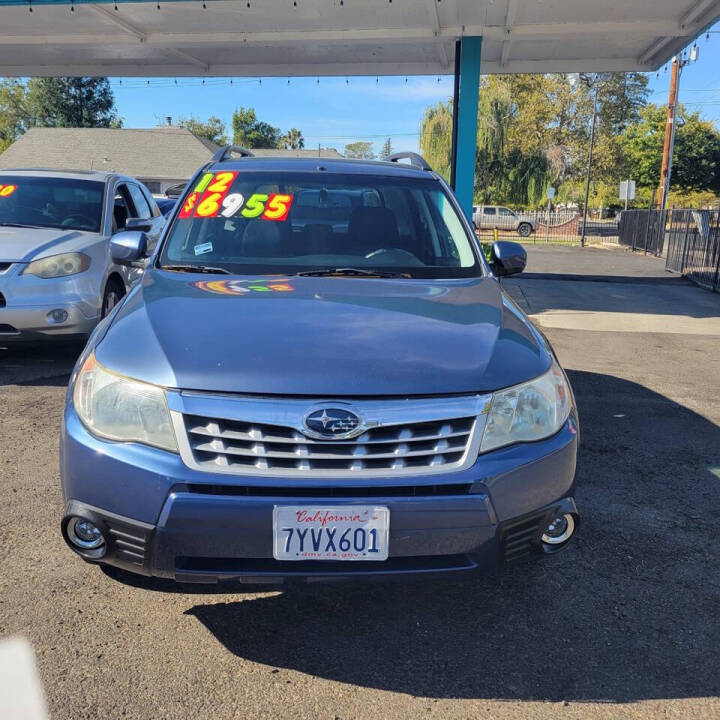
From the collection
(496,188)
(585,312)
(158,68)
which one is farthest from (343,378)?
(496,188)

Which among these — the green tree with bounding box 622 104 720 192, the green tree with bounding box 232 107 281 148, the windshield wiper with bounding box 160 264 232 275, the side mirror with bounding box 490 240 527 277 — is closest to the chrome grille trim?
the windshield wiper with bounding box 160 264 232 275

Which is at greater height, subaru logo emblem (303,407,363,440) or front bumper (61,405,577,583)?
subaru logo emblem (303,407,363,440)

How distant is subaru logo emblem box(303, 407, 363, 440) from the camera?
2295 mm

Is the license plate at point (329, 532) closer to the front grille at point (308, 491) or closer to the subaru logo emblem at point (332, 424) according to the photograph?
the front grille at point (308, 491)

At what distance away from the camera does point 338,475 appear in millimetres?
2291

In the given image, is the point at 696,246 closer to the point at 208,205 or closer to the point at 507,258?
the point at 507,258

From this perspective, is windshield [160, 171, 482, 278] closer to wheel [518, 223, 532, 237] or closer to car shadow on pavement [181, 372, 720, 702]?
car shadow on pavement [181, 372, 720, 702]

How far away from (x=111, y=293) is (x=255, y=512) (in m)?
5.57

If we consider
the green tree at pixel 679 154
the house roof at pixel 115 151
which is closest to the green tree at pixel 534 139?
the green tree at pixel 679 154

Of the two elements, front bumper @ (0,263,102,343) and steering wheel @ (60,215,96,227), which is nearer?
front bumper @ (0,263,102,343)

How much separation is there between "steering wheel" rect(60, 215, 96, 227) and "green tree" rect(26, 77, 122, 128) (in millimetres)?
68887

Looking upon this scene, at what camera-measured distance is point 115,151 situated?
5119 centimetres

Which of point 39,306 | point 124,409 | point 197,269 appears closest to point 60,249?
point 39,306

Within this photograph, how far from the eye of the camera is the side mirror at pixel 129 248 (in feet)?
13.9
